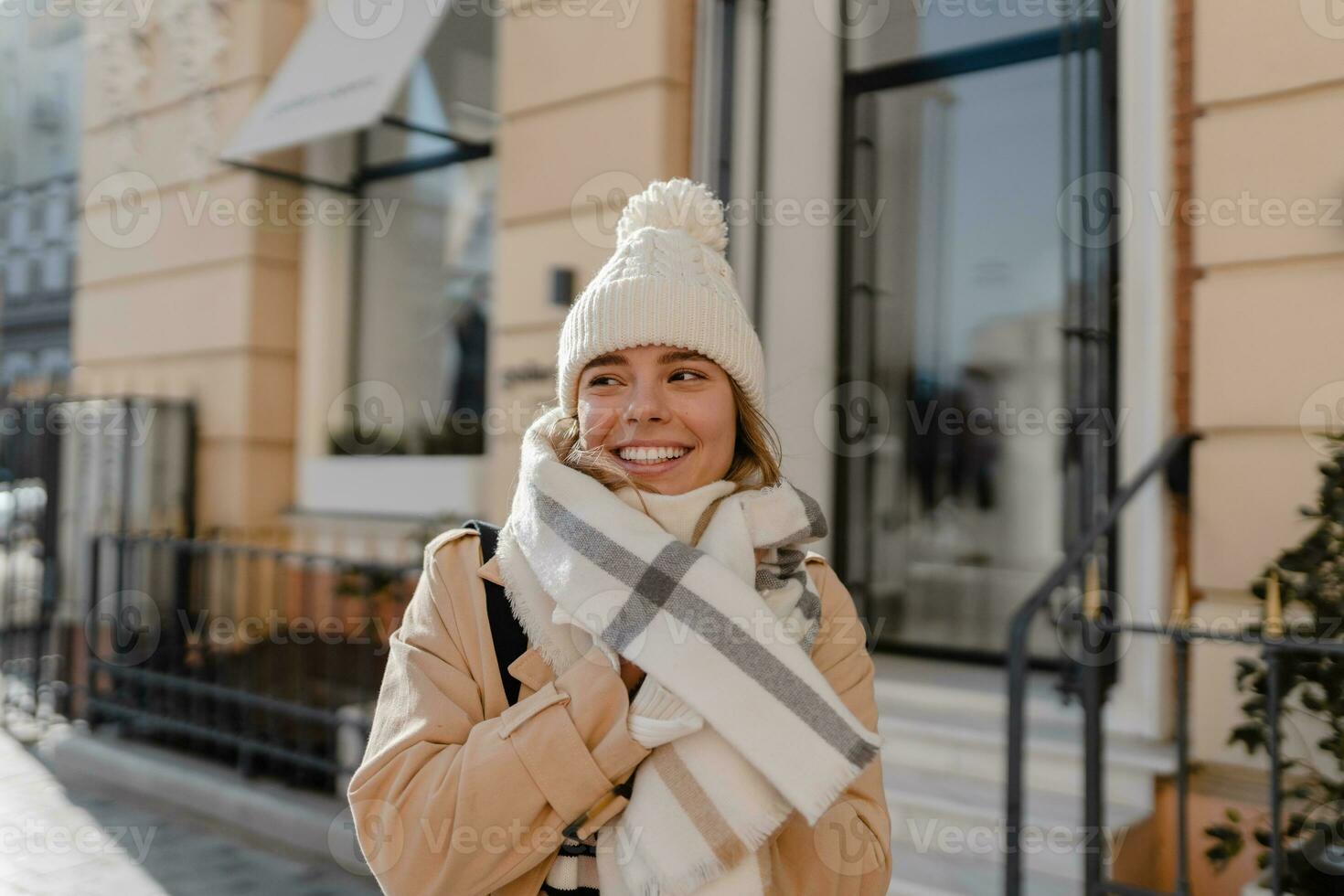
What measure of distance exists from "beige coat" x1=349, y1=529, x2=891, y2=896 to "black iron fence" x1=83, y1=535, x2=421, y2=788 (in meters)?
3.45

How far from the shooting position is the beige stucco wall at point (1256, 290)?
12.0ft

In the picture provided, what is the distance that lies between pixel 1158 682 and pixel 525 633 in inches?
120

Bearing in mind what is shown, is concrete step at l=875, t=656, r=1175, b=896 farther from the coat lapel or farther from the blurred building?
the coat lapel

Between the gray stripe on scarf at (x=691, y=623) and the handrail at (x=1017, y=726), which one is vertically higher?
the gray stripe on scarf at (x=691, y=623)

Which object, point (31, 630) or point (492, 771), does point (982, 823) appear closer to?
point (492, 771)

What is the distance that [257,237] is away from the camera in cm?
729

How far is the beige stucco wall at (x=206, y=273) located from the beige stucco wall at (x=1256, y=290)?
225 inches

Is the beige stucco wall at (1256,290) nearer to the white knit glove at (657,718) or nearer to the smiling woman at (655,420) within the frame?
the smiling woman at (655,420)

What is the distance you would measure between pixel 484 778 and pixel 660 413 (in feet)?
1.90

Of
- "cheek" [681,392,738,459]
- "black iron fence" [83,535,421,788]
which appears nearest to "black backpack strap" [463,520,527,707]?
"cheek" [681,392,738,459]

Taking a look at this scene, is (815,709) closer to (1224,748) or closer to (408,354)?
(1224,748)

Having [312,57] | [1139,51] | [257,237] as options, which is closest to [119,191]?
[257,237]

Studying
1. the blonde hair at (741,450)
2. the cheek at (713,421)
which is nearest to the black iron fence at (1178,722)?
the blonde hair at (741,450)

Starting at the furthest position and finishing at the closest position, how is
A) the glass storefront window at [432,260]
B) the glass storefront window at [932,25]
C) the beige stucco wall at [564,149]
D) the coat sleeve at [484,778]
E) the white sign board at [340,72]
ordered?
the glass storefront window at [432,260] < the white sign board at [340,72] < the beige stucco wall at [564,149] < the glass storefront window at [932,25] < the coat sleeve at [484,778]
